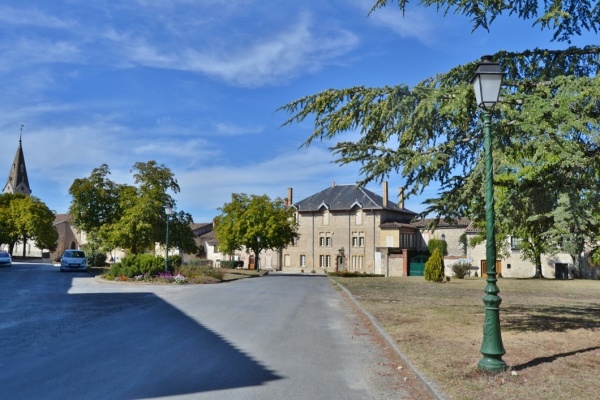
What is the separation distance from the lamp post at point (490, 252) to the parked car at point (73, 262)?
35845mm

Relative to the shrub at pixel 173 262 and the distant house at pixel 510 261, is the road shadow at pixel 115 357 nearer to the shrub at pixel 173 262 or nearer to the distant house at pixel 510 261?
the shrub at pixel 173 262

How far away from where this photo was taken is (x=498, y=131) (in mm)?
9023

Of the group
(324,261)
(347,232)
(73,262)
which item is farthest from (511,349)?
(324,261)

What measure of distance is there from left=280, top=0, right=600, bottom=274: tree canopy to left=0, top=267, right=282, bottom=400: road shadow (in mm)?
4478

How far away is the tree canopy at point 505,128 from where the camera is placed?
331 inches

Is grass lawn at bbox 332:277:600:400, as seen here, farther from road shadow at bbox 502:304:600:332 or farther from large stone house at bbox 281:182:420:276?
large stone house at bbox 281:182:420:276

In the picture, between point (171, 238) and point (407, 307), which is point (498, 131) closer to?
point (407, 307)

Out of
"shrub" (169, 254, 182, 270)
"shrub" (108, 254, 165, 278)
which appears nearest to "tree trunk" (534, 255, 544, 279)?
"shrub" (169, 254, 182, 270)

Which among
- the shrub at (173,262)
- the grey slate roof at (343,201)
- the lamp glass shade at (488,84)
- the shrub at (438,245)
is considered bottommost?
the shrub at (173,262)

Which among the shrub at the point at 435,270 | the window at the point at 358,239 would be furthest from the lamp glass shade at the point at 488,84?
the window at the point at 358,239

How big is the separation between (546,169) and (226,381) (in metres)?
7.03

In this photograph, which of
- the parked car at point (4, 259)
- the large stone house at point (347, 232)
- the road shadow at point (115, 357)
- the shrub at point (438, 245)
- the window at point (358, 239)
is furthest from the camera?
the window at point (358, 239)

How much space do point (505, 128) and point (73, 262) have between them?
35413 mm

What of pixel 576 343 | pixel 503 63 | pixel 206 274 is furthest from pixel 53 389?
pixel 206 274
